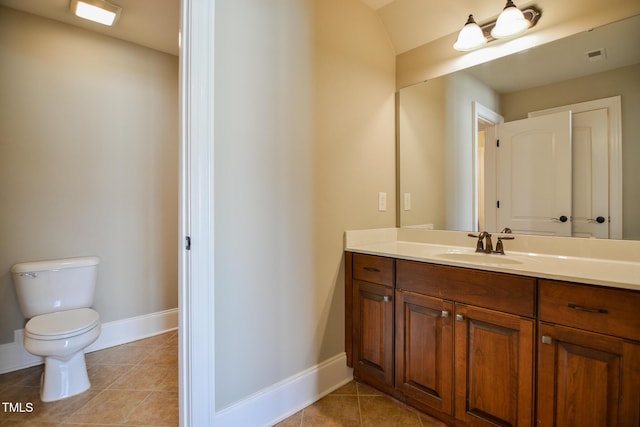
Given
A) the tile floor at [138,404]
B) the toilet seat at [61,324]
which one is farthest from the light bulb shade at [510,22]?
the toilet seat at [61,324]

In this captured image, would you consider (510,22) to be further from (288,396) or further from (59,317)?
(59,317)

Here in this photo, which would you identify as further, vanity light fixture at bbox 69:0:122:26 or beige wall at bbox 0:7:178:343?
beige wall at bbox 0:7:178:343

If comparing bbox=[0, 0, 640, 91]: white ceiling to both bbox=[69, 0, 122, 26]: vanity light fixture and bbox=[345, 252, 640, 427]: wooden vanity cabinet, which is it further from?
bbox=[345, 252, 640, 427]: wooden vanity cabinet

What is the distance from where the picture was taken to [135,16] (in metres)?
2.11

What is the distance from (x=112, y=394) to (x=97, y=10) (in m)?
2.49

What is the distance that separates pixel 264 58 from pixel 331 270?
4.06ft

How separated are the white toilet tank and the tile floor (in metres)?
0.46

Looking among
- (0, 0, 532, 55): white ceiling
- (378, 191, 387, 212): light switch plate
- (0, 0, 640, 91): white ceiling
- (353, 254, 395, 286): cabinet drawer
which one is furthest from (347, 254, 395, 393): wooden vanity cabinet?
(0, 0, 532, 55): white ceiling

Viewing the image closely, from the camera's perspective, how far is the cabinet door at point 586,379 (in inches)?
37.7

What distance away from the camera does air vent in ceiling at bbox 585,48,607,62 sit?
1.43m

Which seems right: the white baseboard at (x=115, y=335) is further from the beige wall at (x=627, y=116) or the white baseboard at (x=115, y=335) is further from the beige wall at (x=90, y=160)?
the beige wall at (x=627, y=116)

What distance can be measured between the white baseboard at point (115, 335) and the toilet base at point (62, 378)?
0.44 meters

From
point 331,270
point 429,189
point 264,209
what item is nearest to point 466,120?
point 429,189

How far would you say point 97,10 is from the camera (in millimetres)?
2014
